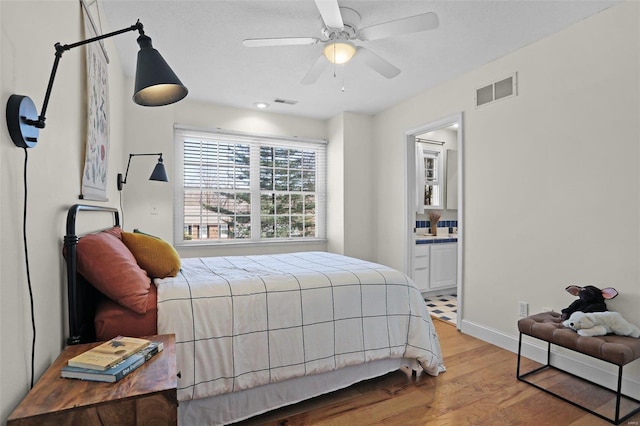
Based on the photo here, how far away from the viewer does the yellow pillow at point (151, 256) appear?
1.95m

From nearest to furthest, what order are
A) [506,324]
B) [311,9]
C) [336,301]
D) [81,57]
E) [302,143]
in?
[81,57], [336,301], [311,9], [506,324], [302,143]

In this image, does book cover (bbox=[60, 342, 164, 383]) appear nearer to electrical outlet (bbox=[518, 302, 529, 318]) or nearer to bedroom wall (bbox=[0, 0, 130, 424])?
bedroom wall (bbox=[0, 0, 130, 424])

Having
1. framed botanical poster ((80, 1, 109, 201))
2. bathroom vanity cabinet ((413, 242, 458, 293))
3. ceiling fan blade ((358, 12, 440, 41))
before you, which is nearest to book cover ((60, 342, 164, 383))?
framed botanical poster ((80, 1, 109, 201))

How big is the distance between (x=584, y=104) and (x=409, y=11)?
144 centimetres

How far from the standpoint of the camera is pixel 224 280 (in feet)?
6.44

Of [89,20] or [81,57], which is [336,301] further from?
[89,20]

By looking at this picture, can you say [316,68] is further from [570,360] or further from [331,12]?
[570,360]

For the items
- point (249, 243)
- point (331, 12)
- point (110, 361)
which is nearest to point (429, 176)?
point (249, 243)

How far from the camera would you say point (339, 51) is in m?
2.48

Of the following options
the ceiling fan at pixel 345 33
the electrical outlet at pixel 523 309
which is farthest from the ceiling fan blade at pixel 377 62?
the electrical outlet at pixel 523 309

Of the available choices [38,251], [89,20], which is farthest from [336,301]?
[89,20]

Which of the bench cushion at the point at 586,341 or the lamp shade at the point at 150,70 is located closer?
the lamp shade at the point at 150,70

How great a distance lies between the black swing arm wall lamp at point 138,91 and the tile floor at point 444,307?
352 centimetres

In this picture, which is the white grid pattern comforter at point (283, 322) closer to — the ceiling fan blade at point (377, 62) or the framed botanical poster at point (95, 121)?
the framed botanical poster at point (95, 121)
